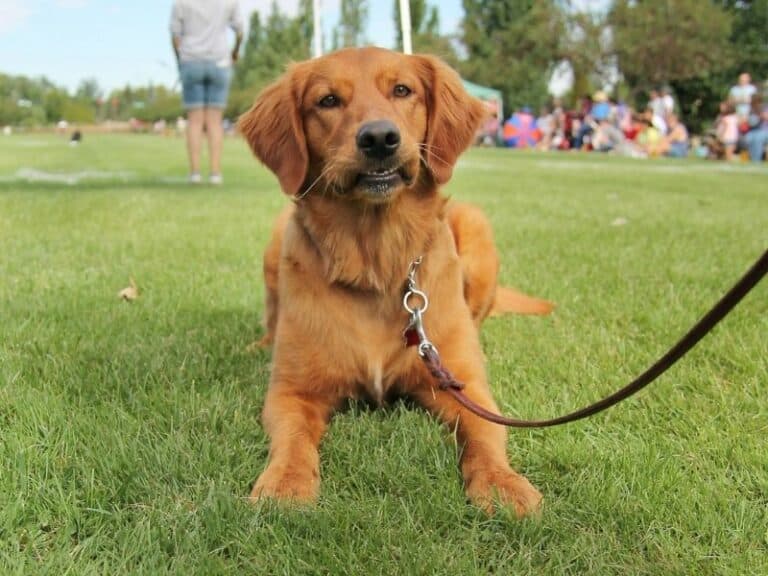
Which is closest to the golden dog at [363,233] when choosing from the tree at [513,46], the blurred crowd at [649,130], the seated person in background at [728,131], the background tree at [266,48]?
the blurred crowd at [649,130]

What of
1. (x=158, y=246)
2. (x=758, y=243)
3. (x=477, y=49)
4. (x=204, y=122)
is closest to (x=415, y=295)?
(x=158, y=246)

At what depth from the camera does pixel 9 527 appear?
1.64m

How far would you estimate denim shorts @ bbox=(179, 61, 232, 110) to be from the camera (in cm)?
831

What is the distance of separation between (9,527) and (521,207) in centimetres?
681

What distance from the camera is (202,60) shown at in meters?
8.34

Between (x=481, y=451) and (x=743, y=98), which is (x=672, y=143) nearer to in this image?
(x=743, y=98)

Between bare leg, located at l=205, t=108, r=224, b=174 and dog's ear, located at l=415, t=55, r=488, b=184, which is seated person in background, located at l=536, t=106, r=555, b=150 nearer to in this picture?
bare leg, located at l=205, t=108, r=224, b=174

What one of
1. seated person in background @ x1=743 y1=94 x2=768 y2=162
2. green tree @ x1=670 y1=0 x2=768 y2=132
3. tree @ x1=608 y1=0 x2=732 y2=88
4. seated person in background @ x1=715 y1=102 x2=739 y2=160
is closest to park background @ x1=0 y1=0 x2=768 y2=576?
seated person in background @ x1=743 y1=94 x2=768 y2=162

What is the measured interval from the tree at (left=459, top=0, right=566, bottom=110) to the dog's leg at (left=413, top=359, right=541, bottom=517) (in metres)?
42.2

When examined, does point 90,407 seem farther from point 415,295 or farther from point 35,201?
point 35,201

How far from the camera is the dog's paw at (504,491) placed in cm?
175

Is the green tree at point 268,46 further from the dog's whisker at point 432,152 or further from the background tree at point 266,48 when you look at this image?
the dog's whisker at point 432,152

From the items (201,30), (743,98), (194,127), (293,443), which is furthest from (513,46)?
(293,443)

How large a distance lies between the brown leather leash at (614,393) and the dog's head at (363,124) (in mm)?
368
